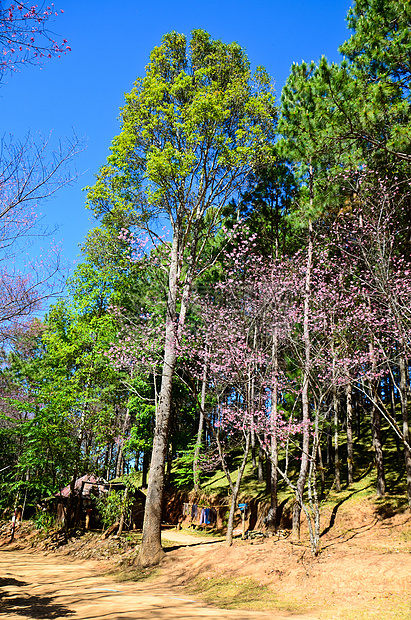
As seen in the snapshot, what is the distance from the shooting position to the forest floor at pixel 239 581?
5743 mm

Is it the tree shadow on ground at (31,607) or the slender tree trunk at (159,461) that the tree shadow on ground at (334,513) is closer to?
the slender tree trunk at (159,461)

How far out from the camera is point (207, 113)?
11.4 metres

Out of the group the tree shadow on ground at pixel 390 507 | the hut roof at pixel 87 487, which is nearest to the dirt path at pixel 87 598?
the hut roof at pixel 87 487

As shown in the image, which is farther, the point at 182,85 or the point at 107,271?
the point at 107,271

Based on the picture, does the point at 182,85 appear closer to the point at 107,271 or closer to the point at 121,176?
the point at 121,176

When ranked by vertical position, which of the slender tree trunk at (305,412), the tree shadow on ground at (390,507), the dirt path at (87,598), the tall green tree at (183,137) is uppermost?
the tall green tree at (183,137)

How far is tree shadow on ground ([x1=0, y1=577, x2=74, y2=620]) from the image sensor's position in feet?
18.3

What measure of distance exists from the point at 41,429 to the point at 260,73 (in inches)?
572

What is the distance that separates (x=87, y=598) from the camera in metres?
6.84

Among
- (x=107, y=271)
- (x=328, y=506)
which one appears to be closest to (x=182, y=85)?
(x=107, y=271)

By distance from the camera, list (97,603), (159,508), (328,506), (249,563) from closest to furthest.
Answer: (97,603), (249,563), (159,508), (328,506)

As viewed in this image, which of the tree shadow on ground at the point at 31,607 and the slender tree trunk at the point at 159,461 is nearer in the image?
the tree shadow on ground at the point at 31,607

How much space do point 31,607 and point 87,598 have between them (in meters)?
0.98

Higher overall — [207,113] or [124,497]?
[207,113]
